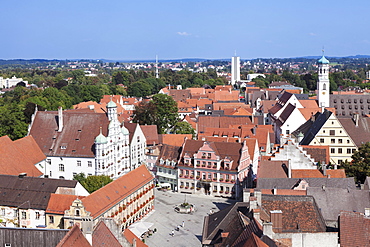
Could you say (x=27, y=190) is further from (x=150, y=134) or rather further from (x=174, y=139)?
(x=150, y=134)

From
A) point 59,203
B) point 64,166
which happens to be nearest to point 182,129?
point 64,166

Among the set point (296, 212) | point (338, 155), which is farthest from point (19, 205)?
point (338, 155)

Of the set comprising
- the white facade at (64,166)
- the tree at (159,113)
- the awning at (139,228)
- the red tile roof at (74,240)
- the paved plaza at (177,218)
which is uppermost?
the tree at (159,113)

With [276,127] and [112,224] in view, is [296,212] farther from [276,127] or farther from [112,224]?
[276,127]

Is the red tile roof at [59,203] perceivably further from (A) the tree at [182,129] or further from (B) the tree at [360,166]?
(A) the tree at [182,129]

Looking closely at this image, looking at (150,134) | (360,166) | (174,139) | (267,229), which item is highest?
(267,229)

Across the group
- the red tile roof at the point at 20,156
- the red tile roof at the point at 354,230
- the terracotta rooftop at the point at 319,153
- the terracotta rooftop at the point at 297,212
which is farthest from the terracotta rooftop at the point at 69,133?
the red tile roof at the point at 354,230
